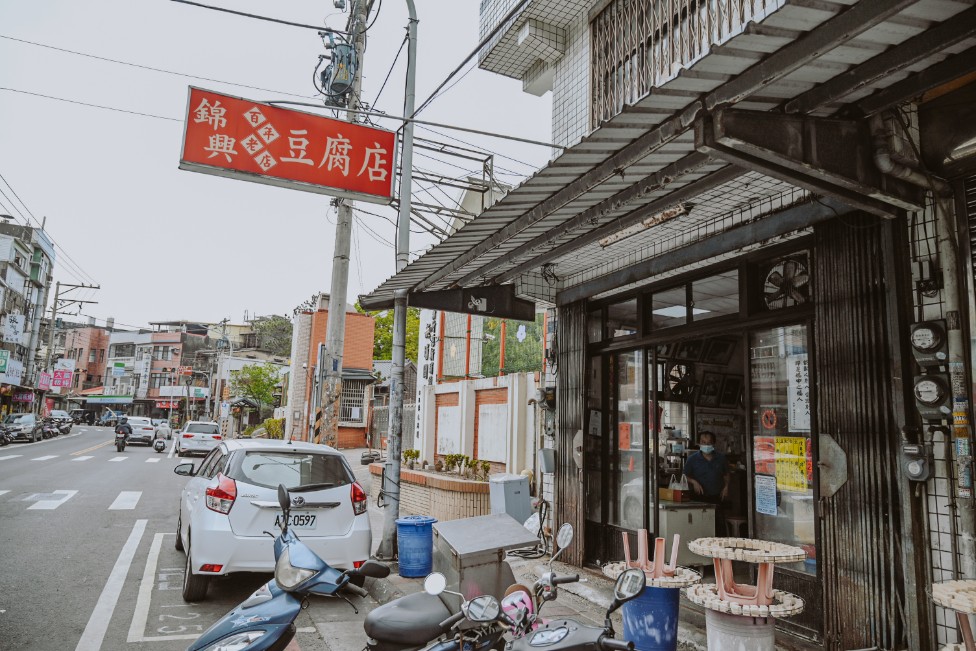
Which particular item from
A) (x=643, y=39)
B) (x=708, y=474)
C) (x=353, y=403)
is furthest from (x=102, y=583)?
(x=353, y=403)

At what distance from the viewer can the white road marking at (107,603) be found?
5.17 meters

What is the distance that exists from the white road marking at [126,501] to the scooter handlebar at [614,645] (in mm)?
12570

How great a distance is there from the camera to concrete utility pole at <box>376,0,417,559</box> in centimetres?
823

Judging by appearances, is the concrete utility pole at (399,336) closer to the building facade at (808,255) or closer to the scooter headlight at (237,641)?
the building facade at (808,255)

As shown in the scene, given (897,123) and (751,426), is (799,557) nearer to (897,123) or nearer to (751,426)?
(751,426)

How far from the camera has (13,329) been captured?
43281mm

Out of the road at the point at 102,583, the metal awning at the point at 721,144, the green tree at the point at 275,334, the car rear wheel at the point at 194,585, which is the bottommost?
the road at the point at 102,583

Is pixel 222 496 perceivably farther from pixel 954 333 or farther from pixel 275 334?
pixel 275 334

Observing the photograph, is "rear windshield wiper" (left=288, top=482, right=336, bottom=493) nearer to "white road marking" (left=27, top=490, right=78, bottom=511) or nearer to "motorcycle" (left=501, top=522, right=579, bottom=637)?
"motorcycle" (left=501, top=522, right=579, bottom=637)

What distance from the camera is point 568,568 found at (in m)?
7.82

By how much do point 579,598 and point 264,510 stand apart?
3518mm

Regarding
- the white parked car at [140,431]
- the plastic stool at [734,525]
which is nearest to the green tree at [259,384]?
the white parked car at [140,431]

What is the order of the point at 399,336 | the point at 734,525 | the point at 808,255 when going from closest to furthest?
the point at 808,255
the point at 734,525
the point at 399,336

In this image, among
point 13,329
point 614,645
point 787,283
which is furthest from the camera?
point 13,329
